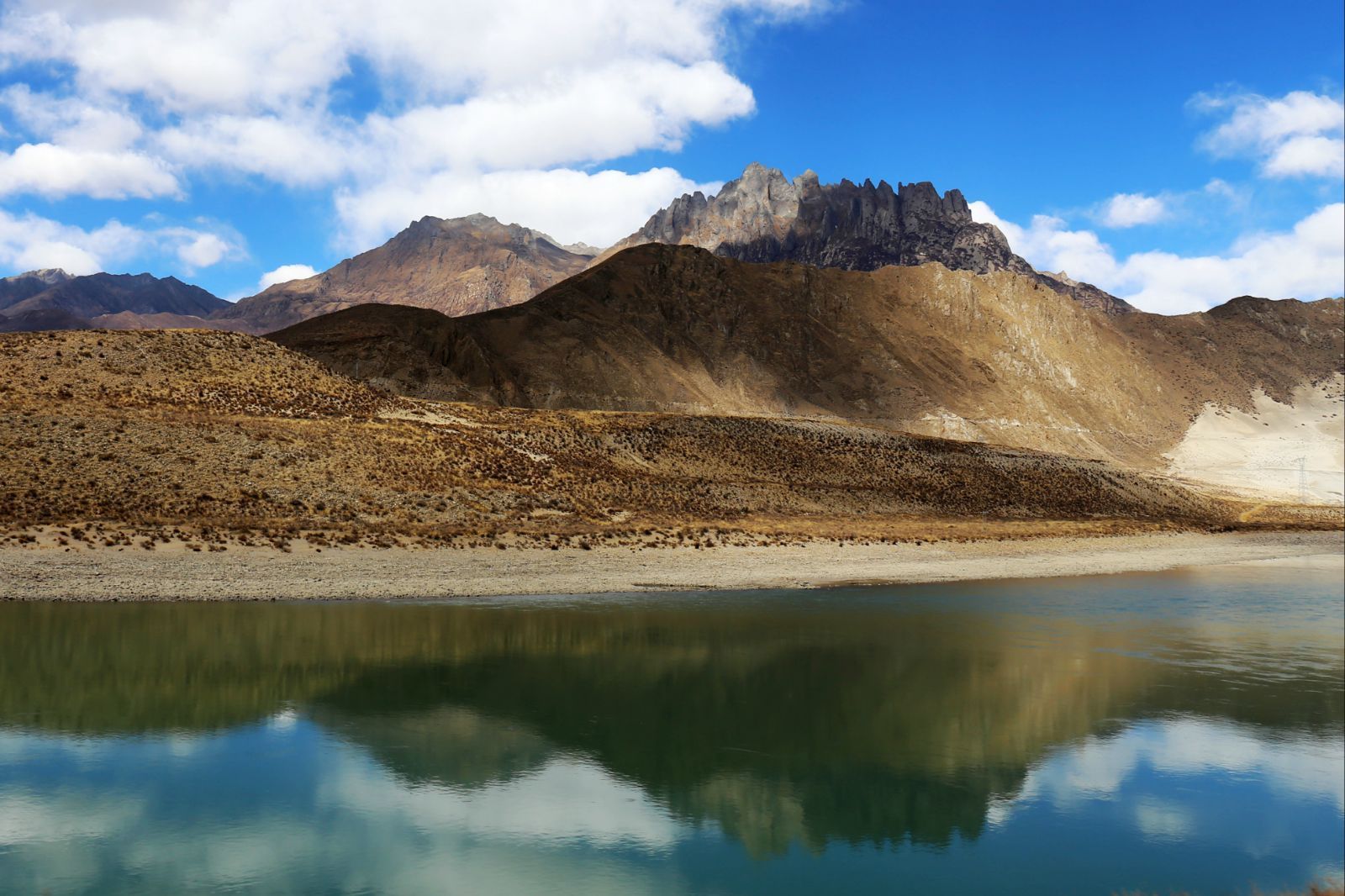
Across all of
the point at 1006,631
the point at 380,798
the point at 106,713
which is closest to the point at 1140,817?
the point at 380,798

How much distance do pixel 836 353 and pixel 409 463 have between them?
90.5m

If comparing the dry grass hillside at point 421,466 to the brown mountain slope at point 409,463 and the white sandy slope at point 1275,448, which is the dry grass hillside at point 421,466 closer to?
the brown mountain slope at point 409,463

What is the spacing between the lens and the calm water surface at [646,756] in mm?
12352

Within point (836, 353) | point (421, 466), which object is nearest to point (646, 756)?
point (421, 466)

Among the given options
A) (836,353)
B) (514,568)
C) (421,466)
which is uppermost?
(836,353)

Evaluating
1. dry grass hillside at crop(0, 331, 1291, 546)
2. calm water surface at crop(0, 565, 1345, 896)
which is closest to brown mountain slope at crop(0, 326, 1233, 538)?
dry grass hillside at crop(0, 331, 1291, 546)

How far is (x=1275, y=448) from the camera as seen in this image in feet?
443

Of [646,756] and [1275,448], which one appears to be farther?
[1275,448]

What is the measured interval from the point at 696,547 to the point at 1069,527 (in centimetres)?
2917

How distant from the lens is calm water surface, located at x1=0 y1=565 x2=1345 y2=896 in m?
12.4

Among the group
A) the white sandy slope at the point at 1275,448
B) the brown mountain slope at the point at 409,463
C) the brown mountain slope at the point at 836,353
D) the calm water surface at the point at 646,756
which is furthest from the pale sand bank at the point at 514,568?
the white sandy slope at the point at 1275,448

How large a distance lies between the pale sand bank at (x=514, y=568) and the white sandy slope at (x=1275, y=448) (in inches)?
2554

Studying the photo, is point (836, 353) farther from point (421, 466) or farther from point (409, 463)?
point (409, 463)

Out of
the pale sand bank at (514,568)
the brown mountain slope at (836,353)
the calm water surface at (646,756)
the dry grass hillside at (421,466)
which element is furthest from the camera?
the brown mountain slope at (836,353)
